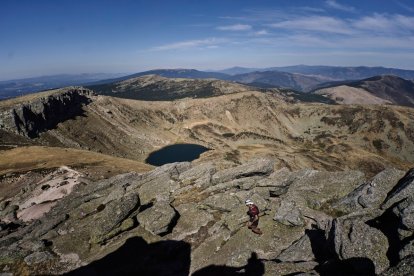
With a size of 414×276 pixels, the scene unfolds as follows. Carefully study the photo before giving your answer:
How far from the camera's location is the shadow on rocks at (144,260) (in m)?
30.9

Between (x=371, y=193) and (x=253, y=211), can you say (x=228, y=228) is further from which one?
(x=371, y=193)

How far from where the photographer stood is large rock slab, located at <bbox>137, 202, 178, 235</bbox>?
3509 cm

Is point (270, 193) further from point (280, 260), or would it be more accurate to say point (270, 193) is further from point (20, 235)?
point (20, 235)

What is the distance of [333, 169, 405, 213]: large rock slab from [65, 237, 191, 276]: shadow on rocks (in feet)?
51.4

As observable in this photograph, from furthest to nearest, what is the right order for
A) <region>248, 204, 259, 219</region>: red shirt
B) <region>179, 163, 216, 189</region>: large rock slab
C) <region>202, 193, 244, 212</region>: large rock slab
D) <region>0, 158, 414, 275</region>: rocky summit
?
<region>179, 163, 216, 189</region>: large rock slab → <region>202, 193, 244, 212</region>: large rock slab → <region>248, 204, 259, 219</region>: red shirt → <region>0, 158, 414, 275</region>: rocky summit

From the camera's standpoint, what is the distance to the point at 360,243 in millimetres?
22578

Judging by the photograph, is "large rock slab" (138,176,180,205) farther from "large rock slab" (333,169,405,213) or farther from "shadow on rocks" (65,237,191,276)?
"large rock slab" (333,169,405,213)

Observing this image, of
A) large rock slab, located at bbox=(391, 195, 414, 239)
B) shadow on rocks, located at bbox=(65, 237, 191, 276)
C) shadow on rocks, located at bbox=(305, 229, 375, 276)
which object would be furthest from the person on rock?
large rock slab, located at bbox=(391, 195, 414, 239)

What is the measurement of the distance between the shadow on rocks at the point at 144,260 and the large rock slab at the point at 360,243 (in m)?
13.3

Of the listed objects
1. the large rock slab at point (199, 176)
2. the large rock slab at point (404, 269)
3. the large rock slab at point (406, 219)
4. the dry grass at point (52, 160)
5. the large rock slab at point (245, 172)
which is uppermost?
the large rock slab at point (404, 269)

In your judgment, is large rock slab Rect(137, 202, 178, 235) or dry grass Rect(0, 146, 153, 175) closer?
large rock slab Rect(137, 202, 178, 235)

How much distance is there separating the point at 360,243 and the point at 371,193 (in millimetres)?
9912

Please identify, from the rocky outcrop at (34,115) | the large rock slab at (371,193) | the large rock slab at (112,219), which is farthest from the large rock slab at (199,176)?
the rocky outcrop at (34,115)

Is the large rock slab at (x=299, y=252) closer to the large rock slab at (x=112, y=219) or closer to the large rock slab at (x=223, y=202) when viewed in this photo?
the large rock slab at (x=223, y=202)
